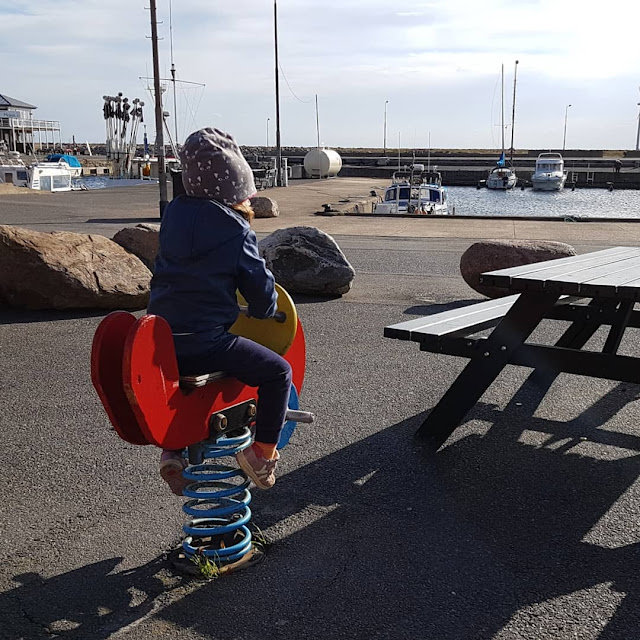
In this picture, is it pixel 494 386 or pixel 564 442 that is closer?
pixel 564 442

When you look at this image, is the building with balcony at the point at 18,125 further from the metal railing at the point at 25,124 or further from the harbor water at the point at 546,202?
the harbor water at the point at 546,202

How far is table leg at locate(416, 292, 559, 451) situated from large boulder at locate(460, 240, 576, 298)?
13.2 ft

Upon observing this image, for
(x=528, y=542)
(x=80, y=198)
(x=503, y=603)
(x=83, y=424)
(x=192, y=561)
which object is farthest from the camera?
(x=80, y=198)

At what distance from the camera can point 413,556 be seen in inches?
135

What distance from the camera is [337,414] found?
17.3ft

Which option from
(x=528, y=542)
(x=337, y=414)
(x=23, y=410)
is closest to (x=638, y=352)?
(x=337, y=414)

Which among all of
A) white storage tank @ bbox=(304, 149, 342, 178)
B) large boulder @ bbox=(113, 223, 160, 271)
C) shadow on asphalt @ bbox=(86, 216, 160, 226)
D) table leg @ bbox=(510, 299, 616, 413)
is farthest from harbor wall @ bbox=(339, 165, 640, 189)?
table leg @ bbox=(510, 299, 616, 413)

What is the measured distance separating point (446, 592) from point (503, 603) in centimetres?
21

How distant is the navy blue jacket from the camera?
3.09m

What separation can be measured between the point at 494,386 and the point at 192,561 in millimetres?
3214

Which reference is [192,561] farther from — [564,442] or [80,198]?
[80,198]

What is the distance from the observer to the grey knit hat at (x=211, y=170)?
3.15 metres

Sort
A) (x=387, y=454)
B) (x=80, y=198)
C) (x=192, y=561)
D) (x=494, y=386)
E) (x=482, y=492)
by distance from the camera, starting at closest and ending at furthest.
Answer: (x=192, y=561) → (x=482, y=492) → (x=387, y=454) → (x=494, y=386) → (x=80, y=198)

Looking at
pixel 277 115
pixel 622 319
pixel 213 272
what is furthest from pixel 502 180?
pixel 213 272
